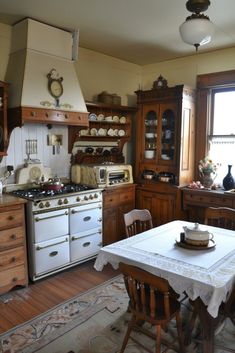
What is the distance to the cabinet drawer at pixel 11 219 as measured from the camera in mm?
2818

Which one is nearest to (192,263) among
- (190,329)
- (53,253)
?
(190,329)

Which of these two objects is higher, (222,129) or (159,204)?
(222,129)

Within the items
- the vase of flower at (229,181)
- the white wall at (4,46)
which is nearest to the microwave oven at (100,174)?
the vase of flower at (229,181)

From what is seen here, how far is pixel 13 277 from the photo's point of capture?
9.57 feet

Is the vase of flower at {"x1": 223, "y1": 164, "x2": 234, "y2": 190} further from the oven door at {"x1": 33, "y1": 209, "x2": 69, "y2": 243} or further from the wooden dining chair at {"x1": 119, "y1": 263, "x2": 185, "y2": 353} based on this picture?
the wooden dining chair at {"x1": 119, "y1": 263, "x2": 185, "y2": 353}

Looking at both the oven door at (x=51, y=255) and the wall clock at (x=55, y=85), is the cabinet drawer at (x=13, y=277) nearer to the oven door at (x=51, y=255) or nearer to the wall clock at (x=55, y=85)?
the oven door at (x=51, y=255)

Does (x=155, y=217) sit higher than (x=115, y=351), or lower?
higher

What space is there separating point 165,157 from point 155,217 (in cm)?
A: 87

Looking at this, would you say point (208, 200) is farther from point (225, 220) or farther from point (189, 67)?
point (189, 67)

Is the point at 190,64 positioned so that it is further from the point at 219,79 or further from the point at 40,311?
the point at 40,311

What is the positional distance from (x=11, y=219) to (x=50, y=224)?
1.45 ft

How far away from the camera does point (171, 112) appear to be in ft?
13.4

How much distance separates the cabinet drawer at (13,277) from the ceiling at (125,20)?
99.6 inches

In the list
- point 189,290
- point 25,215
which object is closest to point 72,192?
point 25,215
